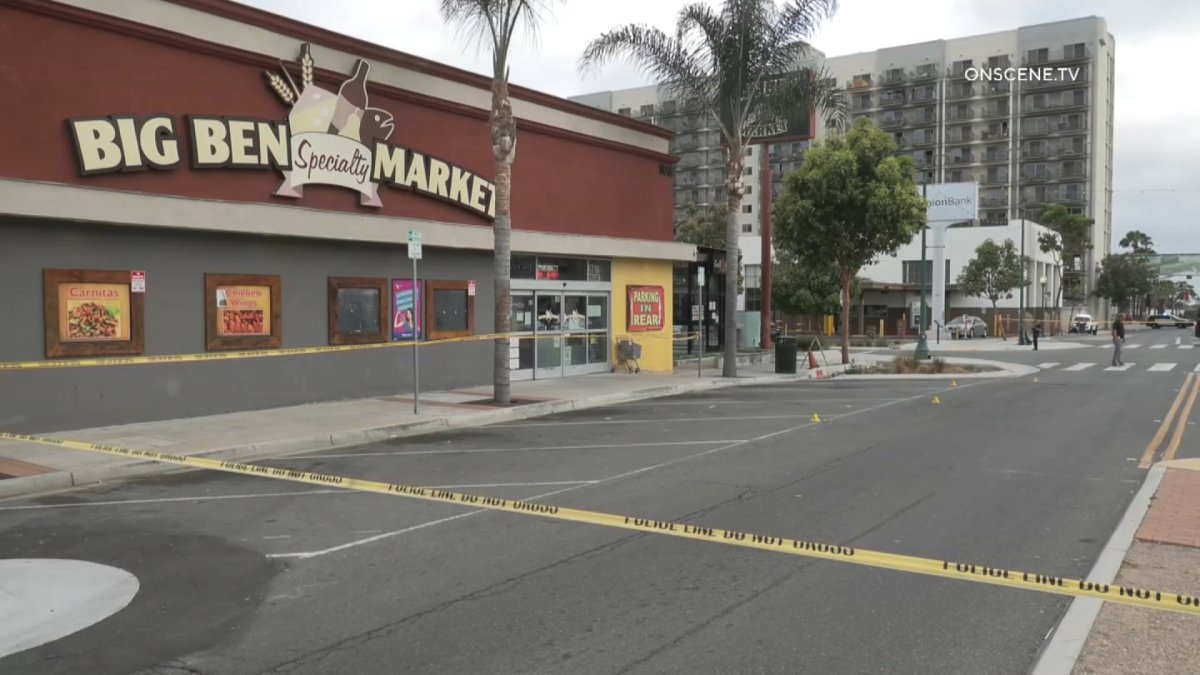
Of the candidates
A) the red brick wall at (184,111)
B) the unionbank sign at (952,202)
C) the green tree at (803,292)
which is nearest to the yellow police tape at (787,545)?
the red brick wall at (184,111)

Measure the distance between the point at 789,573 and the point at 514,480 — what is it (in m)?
4.19

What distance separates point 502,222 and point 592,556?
10689 millimetres

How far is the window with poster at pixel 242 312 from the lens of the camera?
1448cm

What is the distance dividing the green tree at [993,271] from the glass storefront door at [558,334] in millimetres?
45997

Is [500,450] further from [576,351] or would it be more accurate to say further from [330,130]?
[576,351]

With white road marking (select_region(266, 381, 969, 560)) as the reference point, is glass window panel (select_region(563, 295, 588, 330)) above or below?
above

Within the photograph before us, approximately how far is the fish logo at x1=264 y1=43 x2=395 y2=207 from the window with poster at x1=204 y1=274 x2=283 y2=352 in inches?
66.3

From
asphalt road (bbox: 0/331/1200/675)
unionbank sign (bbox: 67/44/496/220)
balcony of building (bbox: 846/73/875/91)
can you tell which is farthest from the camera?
balcony of building (bbox: 846/73/875/91)

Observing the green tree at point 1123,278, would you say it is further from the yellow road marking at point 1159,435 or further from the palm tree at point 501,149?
the palm tree at point 501,149

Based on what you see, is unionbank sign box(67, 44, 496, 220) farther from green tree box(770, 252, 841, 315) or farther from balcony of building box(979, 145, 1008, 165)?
balcony of building box(979, 145, 1008, 165)

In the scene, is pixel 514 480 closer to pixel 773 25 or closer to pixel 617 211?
pixel 617 211

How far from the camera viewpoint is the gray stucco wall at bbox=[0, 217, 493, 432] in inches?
480

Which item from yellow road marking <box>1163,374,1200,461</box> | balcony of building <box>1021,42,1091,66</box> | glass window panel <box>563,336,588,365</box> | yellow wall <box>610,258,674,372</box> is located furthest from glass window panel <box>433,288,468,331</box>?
balcony of building <box>1021,42,1091,66</box>

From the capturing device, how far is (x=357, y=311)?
55.7 ft
